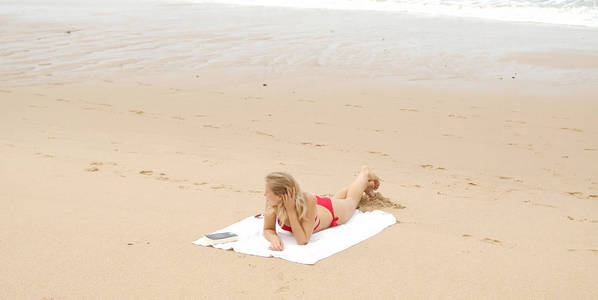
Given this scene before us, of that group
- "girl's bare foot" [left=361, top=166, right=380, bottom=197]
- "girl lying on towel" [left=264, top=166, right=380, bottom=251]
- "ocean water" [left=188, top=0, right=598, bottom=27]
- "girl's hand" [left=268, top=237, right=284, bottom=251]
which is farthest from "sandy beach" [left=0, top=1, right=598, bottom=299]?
"ocean water" [left=188, top=0, right=598, bottom=27]

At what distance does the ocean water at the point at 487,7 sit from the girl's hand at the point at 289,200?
18.4 m

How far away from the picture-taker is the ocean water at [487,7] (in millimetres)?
21453

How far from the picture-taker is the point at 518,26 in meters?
19.2

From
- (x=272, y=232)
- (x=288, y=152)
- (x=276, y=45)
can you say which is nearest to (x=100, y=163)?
(x=288, y=152)

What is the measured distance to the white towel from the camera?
4.48 metres

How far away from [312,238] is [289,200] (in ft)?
1.43

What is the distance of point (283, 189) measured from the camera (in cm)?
463

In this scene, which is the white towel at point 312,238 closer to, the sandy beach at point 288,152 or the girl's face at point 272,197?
the sandy beach at point 288,152

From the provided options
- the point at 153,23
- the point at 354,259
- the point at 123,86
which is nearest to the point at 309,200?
the point at 354,259

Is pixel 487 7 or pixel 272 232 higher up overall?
pixel 487 7

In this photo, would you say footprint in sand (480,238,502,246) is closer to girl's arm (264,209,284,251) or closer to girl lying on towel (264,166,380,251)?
girl lying on towel (264,166,380,251)

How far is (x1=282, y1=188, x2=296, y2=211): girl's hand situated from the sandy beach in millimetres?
477

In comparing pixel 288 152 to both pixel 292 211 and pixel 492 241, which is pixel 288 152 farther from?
pixel 492 241

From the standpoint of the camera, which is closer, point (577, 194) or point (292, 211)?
point (292, 211)
